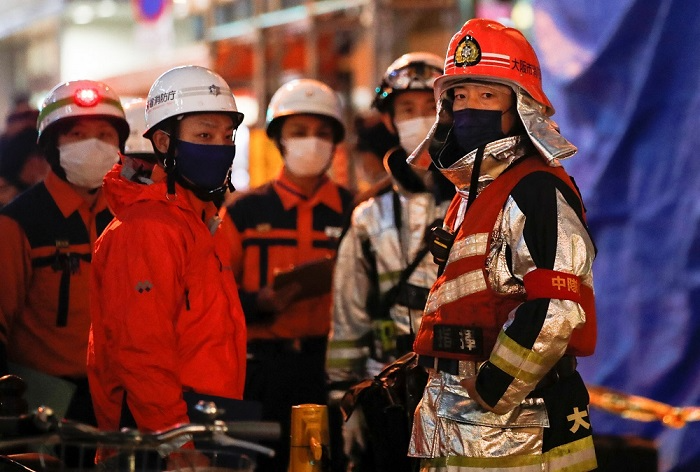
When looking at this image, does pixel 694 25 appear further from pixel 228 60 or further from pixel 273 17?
pixel 228 60

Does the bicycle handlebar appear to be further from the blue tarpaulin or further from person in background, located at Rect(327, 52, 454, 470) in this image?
the blue tarpaulin

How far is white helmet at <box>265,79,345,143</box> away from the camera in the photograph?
8.27m

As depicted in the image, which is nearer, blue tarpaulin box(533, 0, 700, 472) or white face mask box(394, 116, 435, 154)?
white face mask box(394, 116, 435, 154)

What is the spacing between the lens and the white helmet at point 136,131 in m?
7.79

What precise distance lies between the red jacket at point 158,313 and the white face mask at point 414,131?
1893 millimetres

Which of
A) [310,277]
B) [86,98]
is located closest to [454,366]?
[310,277]

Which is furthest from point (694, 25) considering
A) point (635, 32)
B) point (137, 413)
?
point (137, 413)

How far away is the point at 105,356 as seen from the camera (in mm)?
5016

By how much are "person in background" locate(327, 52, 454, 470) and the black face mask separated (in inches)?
57.4

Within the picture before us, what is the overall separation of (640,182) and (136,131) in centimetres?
321

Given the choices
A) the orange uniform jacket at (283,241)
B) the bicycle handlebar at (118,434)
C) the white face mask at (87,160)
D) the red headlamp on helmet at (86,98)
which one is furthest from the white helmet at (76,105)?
the bicycle handlebar at (118,434)

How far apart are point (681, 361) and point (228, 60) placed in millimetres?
8689

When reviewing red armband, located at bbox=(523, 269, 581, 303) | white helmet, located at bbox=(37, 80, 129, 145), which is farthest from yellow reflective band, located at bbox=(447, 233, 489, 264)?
white helmet, located at bbox=(37, 80, 129, 145)

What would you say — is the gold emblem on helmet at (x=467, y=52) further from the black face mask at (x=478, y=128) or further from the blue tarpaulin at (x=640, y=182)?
the blue tarpaulin at (x=640, y=182)
